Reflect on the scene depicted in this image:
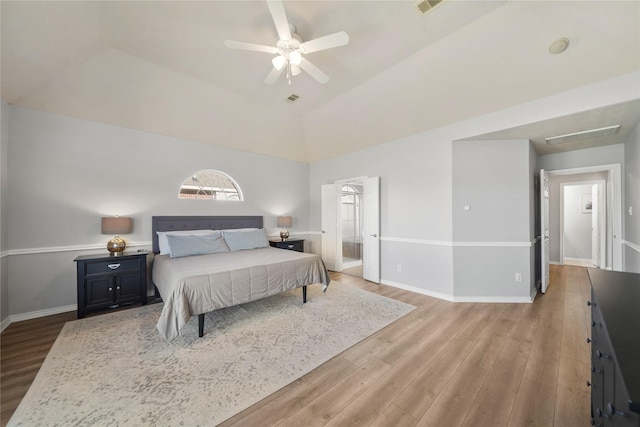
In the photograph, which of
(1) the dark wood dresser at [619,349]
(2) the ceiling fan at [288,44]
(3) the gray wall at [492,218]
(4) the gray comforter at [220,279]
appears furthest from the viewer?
(3) the gray wall at [492,218]

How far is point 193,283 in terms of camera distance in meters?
2.50

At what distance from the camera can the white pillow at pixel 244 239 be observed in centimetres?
423

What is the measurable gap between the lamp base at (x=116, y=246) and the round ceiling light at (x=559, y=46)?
5769 millimetres

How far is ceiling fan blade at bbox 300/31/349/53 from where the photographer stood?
2.05 metres

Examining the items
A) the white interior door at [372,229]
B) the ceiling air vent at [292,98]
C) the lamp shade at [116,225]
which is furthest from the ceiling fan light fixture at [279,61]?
the lamp shade at [116,225]

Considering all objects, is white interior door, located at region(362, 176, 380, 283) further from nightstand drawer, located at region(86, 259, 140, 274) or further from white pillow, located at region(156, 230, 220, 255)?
nightstand drawer, located at region(86, 259, 140, 274)

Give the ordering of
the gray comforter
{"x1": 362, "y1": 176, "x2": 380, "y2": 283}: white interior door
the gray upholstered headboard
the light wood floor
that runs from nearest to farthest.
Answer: the light wood floor
the gray comforter
the gray upholstered headboard
{"x1": 362, "y1": 176, "x2": 380, "y2": 283}: white interior door

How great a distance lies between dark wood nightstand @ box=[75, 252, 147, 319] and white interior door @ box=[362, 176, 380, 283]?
150 inches

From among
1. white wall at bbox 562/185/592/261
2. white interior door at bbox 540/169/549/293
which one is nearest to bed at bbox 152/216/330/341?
white interior door at bbox 540/169/549/293

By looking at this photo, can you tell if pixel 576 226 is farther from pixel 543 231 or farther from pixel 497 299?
pixel 497 299

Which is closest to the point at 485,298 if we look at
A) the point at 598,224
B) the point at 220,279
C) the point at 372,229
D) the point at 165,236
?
the point at 372,229

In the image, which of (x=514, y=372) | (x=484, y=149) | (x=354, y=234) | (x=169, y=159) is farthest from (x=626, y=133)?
(x=169, y=159)

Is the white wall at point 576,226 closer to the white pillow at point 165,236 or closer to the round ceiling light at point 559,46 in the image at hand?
the round ceiling light at point 559,46

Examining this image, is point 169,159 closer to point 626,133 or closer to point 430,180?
point 430,180
